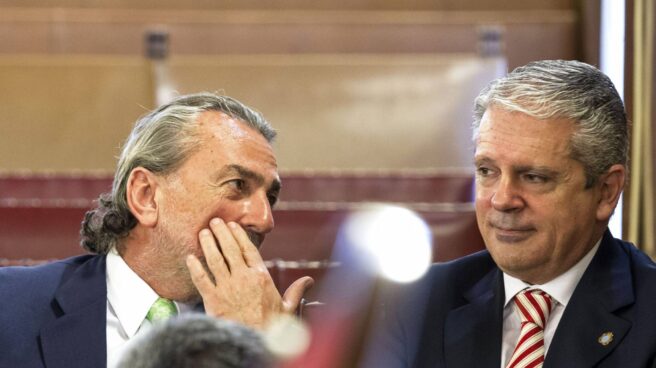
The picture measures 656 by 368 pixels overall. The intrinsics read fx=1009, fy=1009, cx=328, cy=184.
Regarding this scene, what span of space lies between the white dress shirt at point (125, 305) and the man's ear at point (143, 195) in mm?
83

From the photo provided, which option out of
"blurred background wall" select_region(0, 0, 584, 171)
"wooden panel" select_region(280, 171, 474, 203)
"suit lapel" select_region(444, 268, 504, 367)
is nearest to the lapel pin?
"suit lapel" select_region(444, 268, 504, 367)

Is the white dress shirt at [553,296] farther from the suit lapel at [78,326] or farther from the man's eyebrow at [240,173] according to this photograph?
the suit lapel at [78,326]

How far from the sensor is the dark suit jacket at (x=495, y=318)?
121 centimetres

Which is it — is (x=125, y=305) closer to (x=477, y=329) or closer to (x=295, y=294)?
(x=295, y=294)

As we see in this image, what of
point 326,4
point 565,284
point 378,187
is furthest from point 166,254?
point 326,4

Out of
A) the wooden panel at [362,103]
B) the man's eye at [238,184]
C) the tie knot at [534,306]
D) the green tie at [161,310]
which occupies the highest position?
the man's eye at [238,184]

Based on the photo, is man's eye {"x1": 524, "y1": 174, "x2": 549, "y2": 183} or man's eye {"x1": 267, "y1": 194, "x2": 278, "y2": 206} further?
man's eye {"x1": 267, "y1": 194, "x2": 278, "y2": 206}

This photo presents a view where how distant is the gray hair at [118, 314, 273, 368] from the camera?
24.5 inches

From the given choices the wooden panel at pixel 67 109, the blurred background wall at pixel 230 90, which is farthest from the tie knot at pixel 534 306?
the wooden panel at pixel 67 109

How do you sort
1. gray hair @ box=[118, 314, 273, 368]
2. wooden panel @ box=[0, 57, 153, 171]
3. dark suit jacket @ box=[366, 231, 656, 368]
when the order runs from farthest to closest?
wooden panel @ box=[0, 57, 153, 171], dark suit jacket @ box=[366, 231, 656, 368], gray hair @ box=[118, 314, 273, 368]

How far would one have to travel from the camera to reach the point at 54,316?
56.3 inches

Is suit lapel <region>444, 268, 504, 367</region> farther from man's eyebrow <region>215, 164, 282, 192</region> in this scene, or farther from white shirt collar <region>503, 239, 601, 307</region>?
man's eyebrow <region>215, 164, 282, 192</region>

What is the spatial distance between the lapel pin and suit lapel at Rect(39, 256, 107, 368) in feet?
2.14

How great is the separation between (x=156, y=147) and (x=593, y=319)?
26.2 inches
